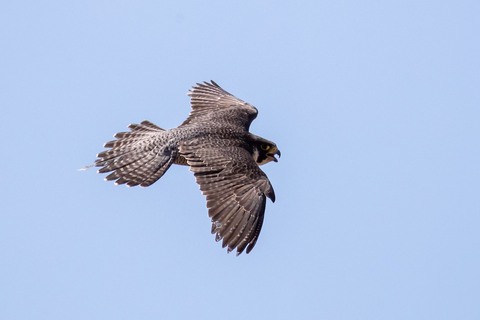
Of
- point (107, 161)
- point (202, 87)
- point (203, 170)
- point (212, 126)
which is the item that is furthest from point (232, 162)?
point (202, 87)

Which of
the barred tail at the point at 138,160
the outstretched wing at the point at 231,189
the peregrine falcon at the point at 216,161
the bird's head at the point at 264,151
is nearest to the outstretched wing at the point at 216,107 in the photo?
the peregrine falcon at the point at 216,161

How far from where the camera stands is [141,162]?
42.6ft

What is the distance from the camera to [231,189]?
1206 cm

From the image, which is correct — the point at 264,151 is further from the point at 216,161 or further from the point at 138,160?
the point at 138,160

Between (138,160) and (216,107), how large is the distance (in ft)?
11.4

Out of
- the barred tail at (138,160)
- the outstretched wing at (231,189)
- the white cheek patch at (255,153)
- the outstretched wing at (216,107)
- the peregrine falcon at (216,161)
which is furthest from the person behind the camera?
the outstretched wing at (216,107)

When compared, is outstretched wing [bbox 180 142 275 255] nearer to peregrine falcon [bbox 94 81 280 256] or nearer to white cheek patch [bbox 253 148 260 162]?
peregrine falcon [bbox 94 81 280 256]

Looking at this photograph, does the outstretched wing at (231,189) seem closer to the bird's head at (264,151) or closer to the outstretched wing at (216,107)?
the bird's head at (264,151)

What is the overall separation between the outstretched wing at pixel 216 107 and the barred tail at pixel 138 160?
5.33 feet

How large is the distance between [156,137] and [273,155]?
7.96 ft

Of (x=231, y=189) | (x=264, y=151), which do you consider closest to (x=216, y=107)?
(x=264, y=151)

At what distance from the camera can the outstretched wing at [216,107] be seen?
14969mm

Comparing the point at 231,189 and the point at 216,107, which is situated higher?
the point at 216,107

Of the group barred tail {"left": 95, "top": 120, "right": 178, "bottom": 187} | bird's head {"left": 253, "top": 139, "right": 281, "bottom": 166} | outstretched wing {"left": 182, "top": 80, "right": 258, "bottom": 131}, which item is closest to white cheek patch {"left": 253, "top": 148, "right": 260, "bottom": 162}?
bird's head {"left": 253, "top": 139, "right": 281, "bottom": 166}
